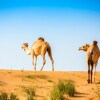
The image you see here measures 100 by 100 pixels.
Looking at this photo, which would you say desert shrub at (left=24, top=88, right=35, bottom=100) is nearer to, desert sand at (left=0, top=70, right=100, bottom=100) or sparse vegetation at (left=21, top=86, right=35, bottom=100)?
sparse vegetation at (left=21, top=86, right=35, bottom=100)

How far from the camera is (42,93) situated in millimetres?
15172

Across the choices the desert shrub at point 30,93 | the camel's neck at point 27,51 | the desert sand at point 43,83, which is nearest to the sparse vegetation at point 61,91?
the desert sand at point 43,83

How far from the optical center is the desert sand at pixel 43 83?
48.8 feet

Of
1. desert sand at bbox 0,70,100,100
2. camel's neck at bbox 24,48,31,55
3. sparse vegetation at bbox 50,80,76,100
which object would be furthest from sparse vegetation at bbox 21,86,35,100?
camel's neck at bbox 24,48,31,55

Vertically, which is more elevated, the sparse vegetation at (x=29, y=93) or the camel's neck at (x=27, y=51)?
the camel's neck at (x=27, y=51)

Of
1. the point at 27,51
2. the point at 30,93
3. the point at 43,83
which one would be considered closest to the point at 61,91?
the point at 30,93

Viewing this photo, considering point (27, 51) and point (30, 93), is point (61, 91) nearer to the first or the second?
point (30, 93)

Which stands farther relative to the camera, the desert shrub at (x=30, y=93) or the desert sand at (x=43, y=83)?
the desert sand at (x=43, y=83)

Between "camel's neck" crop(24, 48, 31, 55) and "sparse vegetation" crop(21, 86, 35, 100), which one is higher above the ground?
"camel's neck" crop(24, 48, 31, 55)

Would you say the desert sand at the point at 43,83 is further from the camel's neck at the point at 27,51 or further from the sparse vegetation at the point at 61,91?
the camel's neck at the point at 27,51

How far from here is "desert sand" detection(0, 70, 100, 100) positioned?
14.9m

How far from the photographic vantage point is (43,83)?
18.4 meters

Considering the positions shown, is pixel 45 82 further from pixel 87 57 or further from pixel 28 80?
pixel 87 57

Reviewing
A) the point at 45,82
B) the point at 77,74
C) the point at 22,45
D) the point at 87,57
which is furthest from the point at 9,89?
the point at 22,45
